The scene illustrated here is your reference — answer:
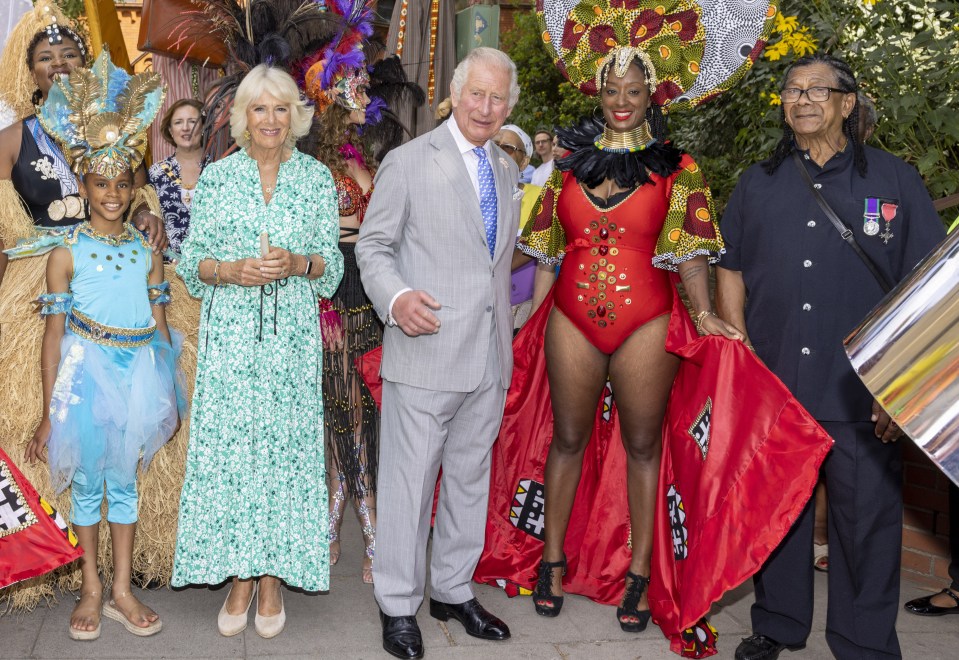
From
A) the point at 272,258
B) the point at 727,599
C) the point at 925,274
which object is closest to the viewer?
the point at 925,274

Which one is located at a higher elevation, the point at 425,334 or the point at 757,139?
the point at 757,139

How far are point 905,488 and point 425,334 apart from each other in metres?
2.50

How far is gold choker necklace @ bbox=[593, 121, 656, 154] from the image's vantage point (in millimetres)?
3584

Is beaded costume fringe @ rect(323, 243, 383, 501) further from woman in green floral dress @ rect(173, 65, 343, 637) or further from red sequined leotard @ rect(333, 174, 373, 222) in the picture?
woman in green floral dress @ rect(173, 65, 343, 637)

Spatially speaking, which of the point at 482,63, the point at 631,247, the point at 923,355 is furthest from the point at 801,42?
the point at 923,355

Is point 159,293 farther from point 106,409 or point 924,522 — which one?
point 924,522

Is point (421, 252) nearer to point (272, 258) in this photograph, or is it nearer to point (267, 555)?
point (272, 258)

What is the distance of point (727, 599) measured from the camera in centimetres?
412

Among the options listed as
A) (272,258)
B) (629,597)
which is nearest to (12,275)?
(272,258)

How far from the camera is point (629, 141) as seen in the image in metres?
3.58

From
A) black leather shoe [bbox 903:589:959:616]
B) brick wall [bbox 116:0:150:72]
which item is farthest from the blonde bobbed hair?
brick wall [bbox 116:0:150:72]

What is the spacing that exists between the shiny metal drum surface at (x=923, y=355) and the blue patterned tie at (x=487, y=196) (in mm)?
2630

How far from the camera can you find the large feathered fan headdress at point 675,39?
3.53 meters

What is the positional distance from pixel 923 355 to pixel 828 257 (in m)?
2.51
